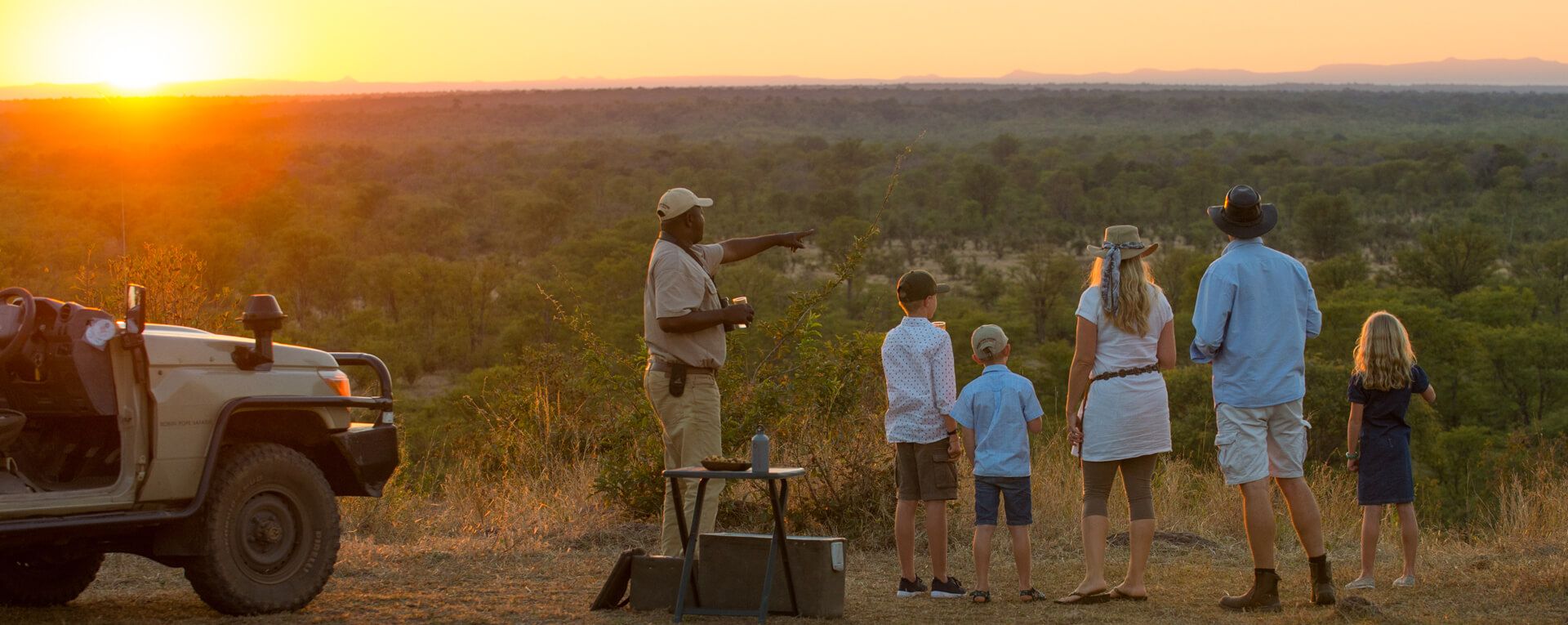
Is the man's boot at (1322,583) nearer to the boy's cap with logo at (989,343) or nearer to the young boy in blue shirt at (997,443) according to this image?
the young boy in blue shirt at (997,443)

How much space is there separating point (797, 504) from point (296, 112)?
134344mm

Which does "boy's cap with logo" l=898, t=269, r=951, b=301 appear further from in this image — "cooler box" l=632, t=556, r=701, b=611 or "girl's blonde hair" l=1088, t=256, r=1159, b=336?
"cooler box" l=632, t=556, r=701, b=611

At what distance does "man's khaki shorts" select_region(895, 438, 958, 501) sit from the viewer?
716 cm

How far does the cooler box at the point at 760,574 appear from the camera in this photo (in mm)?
6672

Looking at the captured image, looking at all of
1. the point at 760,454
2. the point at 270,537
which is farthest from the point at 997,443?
the point at 270,537

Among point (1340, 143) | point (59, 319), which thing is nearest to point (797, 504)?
point (59, 319)

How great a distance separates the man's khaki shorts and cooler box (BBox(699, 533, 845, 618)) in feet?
2.08

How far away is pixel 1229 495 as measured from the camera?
10672mm

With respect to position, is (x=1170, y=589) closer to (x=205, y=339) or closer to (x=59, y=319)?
(x=205, y=339)

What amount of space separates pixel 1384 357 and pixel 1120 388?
1635 mm

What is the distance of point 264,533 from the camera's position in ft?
21.5

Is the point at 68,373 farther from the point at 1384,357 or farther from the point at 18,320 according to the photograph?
the point at 1384,357

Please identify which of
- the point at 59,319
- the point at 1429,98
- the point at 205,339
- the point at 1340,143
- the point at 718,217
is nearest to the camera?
the point at 59,319

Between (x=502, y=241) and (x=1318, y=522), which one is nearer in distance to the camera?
(x=1318, y=522)
